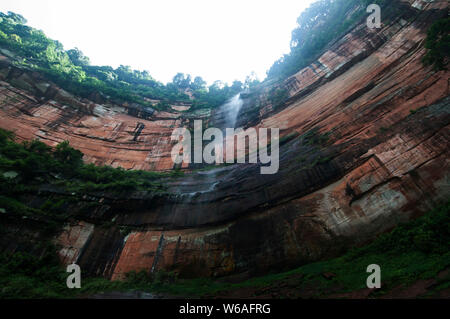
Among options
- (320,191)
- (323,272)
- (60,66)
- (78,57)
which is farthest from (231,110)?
(78,57)

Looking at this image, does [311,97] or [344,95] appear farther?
[311,97]

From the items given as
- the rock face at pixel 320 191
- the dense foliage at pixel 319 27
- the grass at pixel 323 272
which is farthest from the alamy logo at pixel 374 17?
the grass at pixel 323 272

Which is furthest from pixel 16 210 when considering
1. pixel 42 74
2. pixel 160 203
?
pixel 42 74

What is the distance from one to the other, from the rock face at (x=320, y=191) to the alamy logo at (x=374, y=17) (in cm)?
89

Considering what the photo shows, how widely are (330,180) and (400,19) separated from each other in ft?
50.0

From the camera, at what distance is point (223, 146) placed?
2223 cm

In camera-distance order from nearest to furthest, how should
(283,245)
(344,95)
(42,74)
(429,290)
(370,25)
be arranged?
(429,290) < (283,245) < (344,95) < (370,25) < (42,74)

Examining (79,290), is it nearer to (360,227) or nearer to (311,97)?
(360,227)

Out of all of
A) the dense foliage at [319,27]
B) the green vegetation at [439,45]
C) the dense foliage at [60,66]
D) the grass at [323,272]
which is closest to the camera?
the grass at [323,272]

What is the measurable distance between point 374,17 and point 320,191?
17.6 m

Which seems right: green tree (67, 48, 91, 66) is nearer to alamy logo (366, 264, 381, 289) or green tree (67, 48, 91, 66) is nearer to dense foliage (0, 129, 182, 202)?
dense foliage (0, 129, 182, 202)

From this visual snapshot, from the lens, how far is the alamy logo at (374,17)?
1769 cm

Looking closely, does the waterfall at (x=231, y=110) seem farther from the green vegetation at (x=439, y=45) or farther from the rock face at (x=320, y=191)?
the green vegetation at (x=439, y=45)

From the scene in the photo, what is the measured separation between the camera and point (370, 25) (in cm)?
1817
